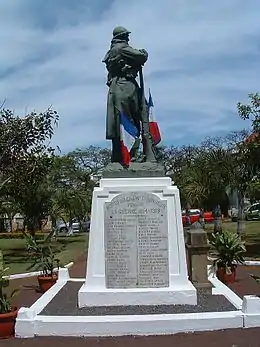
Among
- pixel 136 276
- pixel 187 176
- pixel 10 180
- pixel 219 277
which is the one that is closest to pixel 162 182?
pixel 136 276

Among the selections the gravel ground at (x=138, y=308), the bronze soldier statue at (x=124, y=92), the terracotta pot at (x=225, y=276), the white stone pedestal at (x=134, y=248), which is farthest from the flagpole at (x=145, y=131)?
the terracotta pot at (x=225, y=276)

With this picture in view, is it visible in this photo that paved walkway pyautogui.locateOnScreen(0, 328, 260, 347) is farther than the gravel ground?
No

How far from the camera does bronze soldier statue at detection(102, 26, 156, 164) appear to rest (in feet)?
34.4

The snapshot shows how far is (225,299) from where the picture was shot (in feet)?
33.5

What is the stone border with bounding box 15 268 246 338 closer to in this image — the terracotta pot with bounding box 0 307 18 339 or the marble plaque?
the terracotta pot with bounding box 0 307 18 339

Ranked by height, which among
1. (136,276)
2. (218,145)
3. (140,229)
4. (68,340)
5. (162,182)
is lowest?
(68,340)

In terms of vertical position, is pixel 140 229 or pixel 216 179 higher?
pixel 216 179

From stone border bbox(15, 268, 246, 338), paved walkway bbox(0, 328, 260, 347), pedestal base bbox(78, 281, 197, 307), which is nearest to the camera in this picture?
paved walkway bbox(0, 328, 260, 347)

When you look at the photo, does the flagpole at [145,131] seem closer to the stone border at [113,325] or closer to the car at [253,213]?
the stone border at [113,325]

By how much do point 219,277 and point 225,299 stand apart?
11.8ft

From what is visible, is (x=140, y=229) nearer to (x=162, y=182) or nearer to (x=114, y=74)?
(x=162, y=182)

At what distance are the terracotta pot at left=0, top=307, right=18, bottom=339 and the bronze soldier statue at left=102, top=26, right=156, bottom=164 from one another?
3.68m

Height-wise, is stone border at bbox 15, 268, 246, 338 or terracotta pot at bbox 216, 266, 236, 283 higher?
terracotta pot at bbox 216, 266, 236, 283

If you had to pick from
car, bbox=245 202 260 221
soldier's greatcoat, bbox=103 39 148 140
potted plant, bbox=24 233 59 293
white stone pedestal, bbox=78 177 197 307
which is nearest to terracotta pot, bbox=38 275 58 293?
potted plant, bbox=24 233 59 293
